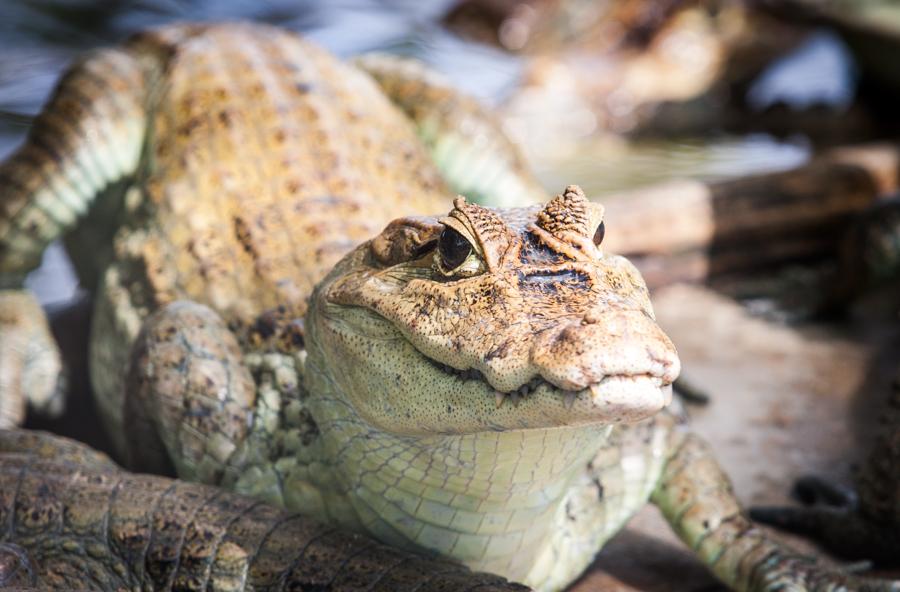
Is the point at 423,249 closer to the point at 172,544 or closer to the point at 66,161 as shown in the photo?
the point at 172,544

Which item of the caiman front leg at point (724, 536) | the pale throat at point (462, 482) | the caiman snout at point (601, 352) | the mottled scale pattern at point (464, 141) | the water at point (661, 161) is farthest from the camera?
the water at point (661, 161)

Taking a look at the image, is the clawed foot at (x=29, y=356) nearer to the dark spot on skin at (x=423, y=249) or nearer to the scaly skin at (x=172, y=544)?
the scaly skin at (x=172, y=544)

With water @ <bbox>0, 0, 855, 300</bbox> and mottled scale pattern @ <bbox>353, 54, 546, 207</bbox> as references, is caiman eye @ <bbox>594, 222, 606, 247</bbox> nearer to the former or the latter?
mottled scale pattern @ <bbox>353, 54, 546, 207</bbox>

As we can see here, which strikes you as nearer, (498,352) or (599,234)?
(498,352)

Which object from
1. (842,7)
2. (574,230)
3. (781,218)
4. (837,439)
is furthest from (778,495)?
(842,7)

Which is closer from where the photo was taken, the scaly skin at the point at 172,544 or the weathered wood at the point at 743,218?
the scaly skin at the point at 172,544

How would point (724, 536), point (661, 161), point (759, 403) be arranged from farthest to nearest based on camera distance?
point (661, 161) → point (759, 403) → point (724, 536)

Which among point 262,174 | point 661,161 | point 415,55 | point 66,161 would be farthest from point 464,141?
point 415,55

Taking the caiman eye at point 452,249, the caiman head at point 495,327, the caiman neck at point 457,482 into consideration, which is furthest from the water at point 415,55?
the caiman eye at point 452,249
